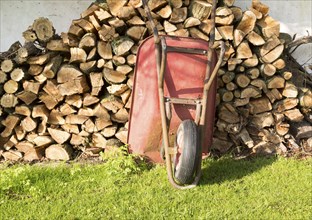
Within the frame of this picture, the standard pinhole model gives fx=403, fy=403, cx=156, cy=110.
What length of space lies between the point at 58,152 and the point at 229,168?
61.1 inches

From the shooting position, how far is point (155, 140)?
332 cm

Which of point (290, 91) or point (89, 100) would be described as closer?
point (89, 100)

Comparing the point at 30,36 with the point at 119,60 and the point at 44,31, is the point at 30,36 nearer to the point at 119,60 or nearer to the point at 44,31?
the point at 44,31

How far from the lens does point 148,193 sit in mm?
2963

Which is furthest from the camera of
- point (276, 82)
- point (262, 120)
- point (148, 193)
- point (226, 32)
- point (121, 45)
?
point (262, 120)

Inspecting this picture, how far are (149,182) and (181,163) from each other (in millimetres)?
391

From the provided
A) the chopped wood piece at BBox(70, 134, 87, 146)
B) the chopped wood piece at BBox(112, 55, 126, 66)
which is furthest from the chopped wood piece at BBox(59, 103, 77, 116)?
the chopped wood piece at BBox(112, 55, 126, 66)

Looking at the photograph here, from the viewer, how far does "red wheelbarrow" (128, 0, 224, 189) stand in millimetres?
2939

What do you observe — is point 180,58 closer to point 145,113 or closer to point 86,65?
point 145,113

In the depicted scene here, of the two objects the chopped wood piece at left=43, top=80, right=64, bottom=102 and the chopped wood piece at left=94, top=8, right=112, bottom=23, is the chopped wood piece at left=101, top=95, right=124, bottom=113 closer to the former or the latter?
the chopped wood piece at left=43, top=80, right=64, bottom=102

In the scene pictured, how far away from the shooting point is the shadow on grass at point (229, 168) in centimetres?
323

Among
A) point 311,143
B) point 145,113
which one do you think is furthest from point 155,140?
point 311,143

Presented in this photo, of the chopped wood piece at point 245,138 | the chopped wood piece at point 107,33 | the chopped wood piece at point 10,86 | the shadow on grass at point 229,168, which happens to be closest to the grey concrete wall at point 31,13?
the chopped wood piece at point 10,86

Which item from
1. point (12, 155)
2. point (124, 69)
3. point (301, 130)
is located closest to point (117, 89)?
point (124, 69)
